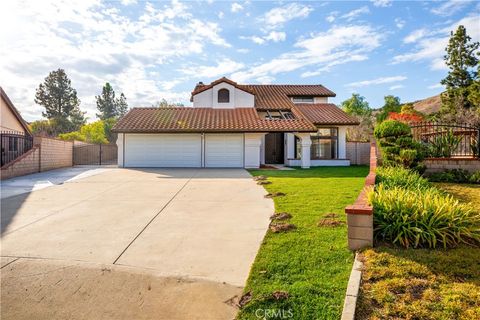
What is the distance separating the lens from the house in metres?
18.2

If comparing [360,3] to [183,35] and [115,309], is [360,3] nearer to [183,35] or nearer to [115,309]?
[183,35]

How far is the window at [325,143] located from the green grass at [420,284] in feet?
53.8

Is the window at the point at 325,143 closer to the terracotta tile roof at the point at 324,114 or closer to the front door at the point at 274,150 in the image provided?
the terracotta tile roof at the point at 324,114

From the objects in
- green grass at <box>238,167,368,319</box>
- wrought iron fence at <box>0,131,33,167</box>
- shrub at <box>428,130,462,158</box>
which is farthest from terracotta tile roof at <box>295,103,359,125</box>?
Answer: wrought iron fence at <box>0,131,33,167</box>

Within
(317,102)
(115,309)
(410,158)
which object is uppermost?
(317,102)

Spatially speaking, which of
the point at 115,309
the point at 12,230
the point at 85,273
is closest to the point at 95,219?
the point at 12,230

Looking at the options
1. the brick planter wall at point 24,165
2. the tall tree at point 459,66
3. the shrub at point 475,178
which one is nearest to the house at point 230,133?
the brick planter wall at point 24,165

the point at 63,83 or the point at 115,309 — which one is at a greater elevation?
the point at 63,83

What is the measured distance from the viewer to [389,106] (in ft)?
119

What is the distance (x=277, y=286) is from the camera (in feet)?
10.4

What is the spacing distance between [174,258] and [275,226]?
1934 mm

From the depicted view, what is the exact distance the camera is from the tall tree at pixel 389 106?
33.3m

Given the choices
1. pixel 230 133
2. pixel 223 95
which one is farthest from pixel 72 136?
pixel 230 133

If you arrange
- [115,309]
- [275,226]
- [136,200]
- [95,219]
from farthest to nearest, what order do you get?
[136,200]
[95,219]
[275,226]
[115,309]
